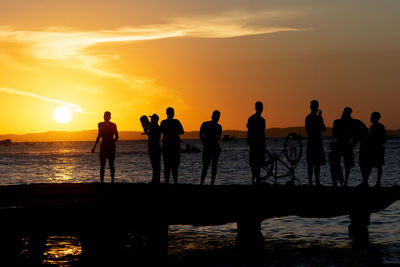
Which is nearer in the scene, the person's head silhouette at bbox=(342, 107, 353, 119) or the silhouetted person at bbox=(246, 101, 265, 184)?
the silhouetted person at bbox=(246, 101, 265, 184)

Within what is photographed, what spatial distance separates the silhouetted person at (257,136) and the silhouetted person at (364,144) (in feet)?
8.23

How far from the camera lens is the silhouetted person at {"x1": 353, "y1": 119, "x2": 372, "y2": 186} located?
13570mm

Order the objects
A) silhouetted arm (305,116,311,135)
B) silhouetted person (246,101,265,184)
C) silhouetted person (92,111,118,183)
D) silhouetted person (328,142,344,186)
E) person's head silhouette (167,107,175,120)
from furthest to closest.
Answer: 1. silhouetted person (92,111,118,183)
2. silhouetted person (328,142,344,186)
3. person's head silhouette (167,107,175,120)
4. silhouetted arm (305,116,311,135)
5. silhouetted person (246,101,265,184)

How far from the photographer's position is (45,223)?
989cm

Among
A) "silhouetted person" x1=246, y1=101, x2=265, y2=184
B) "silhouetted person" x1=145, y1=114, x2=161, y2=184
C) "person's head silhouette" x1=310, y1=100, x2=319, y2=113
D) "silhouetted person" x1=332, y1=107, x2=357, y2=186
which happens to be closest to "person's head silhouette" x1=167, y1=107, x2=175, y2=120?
"silhouetted person" x1=145, y1=114, x2=161, y2=184

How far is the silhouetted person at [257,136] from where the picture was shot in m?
13.2

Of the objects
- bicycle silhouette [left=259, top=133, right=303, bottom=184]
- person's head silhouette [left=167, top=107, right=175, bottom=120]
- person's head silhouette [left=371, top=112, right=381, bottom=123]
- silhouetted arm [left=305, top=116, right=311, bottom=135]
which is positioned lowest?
bicycle silhouette [left=259, top=133, right=303, bottom=184]

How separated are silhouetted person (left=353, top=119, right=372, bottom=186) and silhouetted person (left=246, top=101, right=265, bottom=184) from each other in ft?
8.23

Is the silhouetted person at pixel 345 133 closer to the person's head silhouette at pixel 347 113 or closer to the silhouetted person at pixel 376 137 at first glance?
the person's head silhouette at pixel 347 113

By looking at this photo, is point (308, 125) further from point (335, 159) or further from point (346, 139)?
point (335, 159)

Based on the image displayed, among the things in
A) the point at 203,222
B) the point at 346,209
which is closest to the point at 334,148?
the point at 346,209

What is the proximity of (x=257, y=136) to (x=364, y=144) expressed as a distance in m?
3.10

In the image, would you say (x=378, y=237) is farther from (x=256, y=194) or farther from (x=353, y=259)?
(x=256, y=194)

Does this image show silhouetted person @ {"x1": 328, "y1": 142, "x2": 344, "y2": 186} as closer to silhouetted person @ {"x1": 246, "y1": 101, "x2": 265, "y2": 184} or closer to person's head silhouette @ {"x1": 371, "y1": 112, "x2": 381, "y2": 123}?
person's head silhouette @ {"x1": 371, "y1": 112, "x2": 381, "y2": 123}
